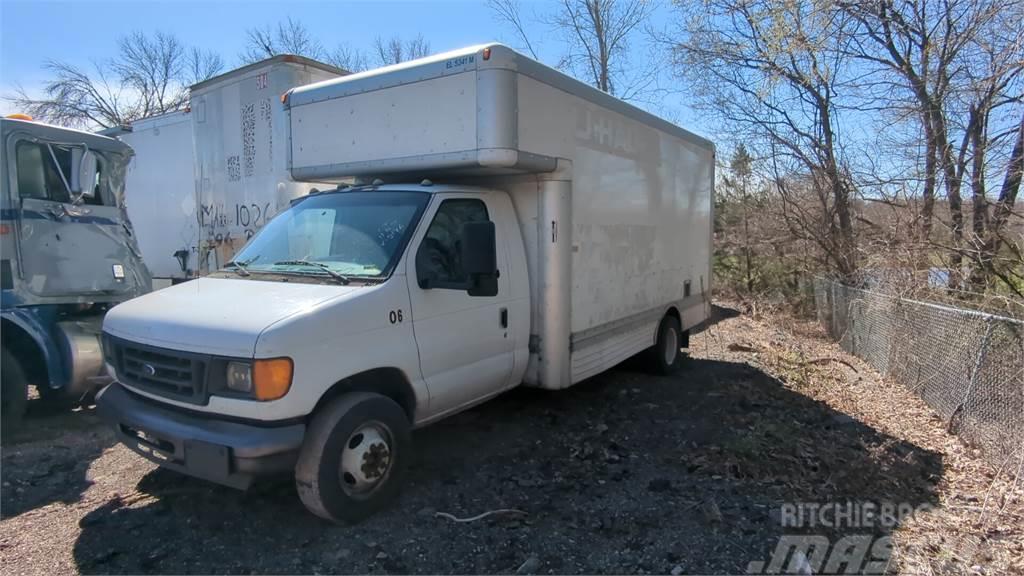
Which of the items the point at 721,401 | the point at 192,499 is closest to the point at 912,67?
the point at 721,401

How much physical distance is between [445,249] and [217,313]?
1.54 metres

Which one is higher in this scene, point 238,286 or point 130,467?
point 238,286

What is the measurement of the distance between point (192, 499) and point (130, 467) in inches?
38.8

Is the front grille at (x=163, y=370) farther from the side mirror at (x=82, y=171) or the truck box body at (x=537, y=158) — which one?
the side mirror at (x=82, y=171)

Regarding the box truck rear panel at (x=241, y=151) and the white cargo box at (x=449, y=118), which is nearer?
the white cargo box at (x=449, y=118)

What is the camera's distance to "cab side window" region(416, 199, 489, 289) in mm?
4125

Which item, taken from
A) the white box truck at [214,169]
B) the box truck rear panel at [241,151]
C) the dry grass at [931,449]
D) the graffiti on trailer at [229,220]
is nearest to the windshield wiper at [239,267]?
the white box truck at [214,169]

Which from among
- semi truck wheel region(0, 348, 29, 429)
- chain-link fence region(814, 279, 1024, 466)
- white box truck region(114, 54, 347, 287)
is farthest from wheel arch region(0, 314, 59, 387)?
chain-link fence region(814, 279, 1024, 466)

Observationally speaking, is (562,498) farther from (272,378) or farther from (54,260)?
(54,260)

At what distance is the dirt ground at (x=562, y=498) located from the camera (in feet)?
11.3

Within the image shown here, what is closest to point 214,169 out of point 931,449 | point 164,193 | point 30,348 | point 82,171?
point 164,193

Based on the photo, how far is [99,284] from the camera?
19.2ft

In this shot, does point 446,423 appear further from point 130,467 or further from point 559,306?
point 130,467

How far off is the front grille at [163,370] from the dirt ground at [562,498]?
2.89 feet
